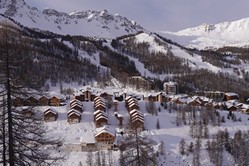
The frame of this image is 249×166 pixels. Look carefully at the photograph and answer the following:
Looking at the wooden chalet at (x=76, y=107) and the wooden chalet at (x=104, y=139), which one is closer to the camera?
the wooden chalet at (x=104, y=139)

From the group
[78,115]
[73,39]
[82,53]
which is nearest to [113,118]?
[78,115]

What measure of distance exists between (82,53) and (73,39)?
18.5 meters

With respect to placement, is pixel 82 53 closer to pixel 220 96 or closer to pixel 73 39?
pixel 73 39

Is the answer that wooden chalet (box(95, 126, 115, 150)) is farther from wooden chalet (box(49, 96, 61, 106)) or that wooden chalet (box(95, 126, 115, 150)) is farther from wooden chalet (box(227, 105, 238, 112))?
wooden chalet (box(227, 105, 238, 112))

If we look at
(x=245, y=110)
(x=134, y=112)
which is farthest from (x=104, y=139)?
(x=245, y=110)

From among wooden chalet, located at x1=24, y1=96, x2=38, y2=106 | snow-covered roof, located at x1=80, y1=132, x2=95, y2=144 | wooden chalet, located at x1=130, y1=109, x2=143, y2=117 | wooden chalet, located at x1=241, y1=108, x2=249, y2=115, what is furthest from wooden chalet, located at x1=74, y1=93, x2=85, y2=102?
wooden chalet, located at x1=24, y1=96, x2=38, y2=106

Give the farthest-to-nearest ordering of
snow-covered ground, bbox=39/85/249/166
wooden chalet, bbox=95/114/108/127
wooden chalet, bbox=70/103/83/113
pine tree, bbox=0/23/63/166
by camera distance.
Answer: wooden chalet, bbox=70/103/83/113 → wooden chalet, bbox=95/114/108/127 → snow-covered ground, bbox=39/85/249/166 → pine tree, bbox=0/23/63/166

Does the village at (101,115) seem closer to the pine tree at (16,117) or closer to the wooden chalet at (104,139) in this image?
the wooden chalet at (104,139)

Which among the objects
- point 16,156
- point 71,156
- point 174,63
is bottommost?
point 71,156

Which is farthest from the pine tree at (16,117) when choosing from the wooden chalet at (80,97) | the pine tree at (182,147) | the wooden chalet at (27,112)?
the wooden chalet at (80,97)

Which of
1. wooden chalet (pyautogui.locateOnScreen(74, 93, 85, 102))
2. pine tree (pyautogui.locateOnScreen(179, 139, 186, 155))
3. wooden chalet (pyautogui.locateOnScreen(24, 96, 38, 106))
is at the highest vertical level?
wooden chalet (pyautogui.locateOnScreen(74, 93, 85, 102))

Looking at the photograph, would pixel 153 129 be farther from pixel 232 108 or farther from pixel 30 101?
pixel 30 101

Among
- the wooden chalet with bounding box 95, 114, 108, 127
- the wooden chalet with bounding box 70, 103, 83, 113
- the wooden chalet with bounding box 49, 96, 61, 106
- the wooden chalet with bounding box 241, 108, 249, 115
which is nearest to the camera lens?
the wooden chalet with bounding box 95, 114, 108, 127

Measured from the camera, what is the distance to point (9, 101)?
28.0 ft
